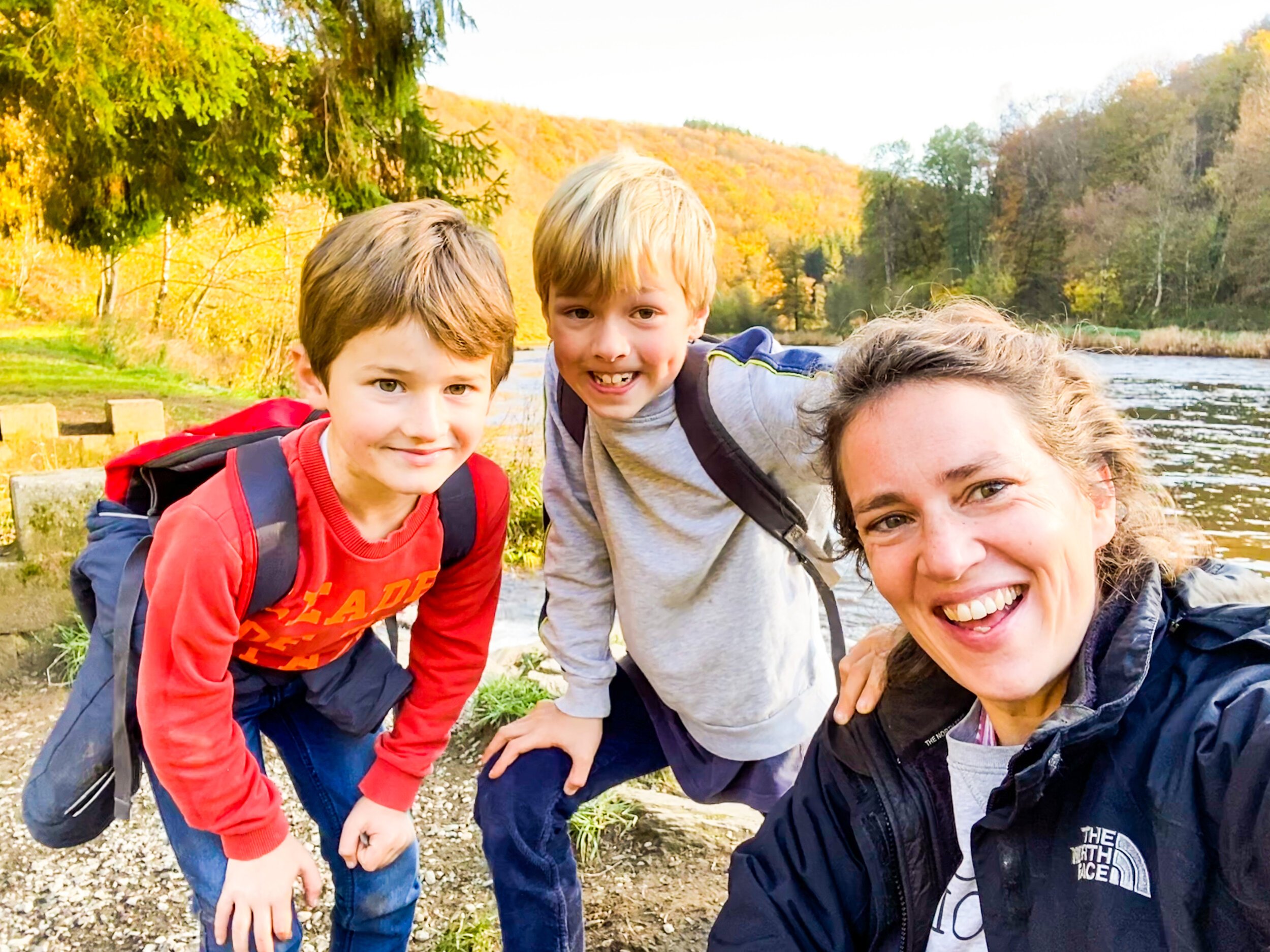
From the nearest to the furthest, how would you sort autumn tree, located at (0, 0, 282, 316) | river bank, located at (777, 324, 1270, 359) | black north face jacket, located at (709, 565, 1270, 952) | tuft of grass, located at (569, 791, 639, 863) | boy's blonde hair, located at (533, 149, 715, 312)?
1. black north face jacket, located at (709, 565, 1270, 952)
2. boy's blonde hair, located at (533, 149, 715, 312)
3. tuft of grass, located at (569, 791, 639, 863)
4. autumn tree, located at (0, 0, 282, 316)
5. river bank, located at (777, 324, 1270, 359)

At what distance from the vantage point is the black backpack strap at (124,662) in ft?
4.79

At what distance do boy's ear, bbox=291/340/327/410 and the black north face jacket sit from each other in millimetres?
1014

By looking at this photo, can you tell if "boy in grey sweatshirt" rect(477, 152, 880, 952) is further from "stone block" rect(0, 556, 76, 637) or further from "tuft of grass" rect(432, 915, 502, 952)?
"stone block" rect(0, 556, 76, 637)

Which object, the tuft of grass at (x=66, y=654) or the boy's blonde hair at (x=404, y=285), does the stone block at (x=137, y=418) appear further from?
the boy's blonde hair at (x=404, y=285)

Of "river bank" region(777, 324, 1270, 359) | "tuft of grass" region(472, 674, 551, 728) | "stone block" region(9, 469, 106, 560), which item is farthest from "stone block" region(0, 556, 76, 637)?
"river bank" region(777, 324, 1270, 359)

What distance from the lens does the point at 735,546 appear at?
1.75 meters

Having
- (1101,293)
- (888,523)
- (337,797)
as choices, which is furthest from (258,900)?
(1101,293)


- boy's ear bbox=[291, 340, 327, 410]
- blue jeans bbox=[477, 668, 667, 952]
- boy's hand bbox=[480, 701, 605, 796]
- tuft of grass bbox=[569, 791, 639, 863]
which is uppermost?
boy's ear bbox=[291, 340, 327, 410]

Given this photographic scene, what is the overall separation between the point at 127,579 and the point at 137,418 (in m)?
5.55

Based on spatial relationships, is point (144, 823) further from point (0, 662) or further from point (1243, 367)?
point (1243, 367)

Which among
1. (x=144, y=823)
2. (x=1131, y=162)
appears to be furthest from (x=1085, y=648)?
(x=1131, y=162)

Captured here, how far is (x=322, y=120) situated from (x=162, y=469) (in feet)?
19.4

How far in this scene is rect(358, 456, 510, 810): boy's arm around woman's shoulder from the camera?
1.72 meters

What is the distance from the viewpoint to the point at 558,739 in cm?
183
